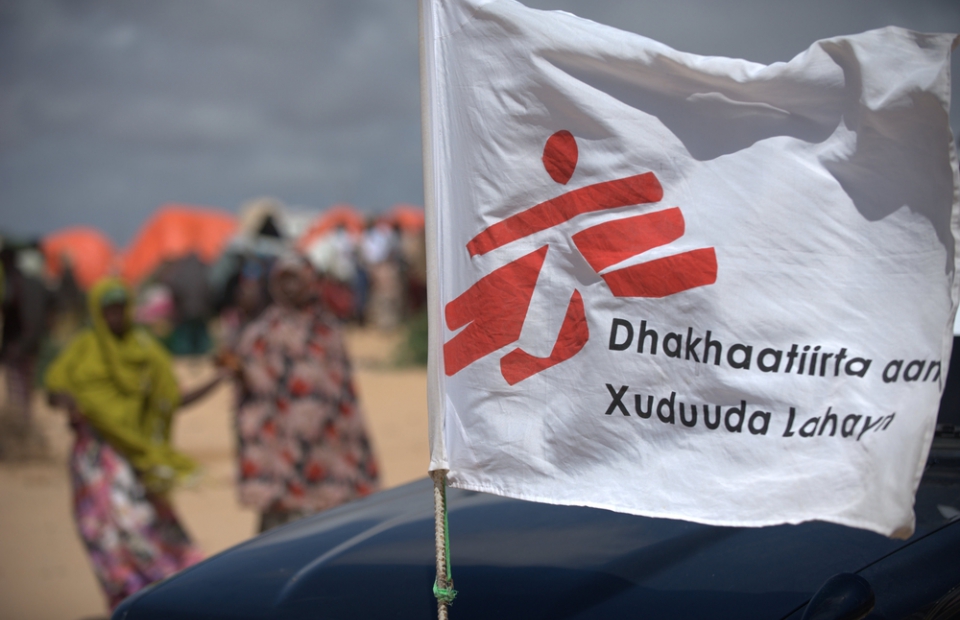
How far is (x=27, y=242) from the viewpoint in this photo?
12961 millimetres

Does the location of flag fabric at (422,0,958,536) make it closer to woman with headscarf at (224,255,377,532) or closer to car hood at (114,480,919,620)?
car hood at (114,480,919,620)

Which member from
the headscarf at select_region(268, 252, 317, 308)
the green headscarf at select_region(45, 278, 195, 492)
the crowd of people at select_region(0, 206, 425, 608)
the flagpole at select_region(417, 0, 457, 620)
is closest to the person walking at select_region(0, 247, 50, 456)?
the crowd of people at select_region(0, 206, 425, 608)

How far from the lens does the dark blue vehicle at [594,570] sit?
1.99 m

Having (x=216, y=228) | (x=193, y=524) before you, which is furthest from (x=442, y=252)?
(x=216, y=228)

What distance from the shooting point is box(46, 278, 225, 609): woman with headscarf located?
14.7ft

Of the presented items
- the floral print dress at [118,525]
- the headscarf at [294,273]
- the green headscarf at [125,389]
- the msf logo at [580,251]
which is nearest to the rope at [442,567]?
the msf logo at [580,251]

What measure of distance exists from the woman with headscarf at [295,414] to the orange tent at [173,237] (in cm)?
1774

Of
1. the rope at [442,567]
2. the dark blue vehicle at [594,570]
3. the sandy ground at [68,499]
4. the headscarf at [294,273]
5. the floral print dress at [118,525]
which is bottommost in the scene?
the sandy ground at [68,499]

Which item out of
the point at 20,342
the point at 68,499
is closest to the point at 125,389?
the point at 68,499

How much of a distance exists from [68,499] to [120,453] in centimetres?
443

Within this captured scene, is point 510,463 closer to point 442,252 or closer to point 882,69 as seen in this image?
point 442,252

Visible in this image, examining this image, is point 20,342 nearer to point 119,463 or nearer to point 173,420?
point 173,420

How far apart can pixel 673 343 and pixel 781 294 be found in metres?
0.26

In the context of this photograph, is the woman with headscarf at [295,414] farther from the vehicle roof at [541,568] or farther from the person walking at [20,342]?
the person walking at [20,342]
